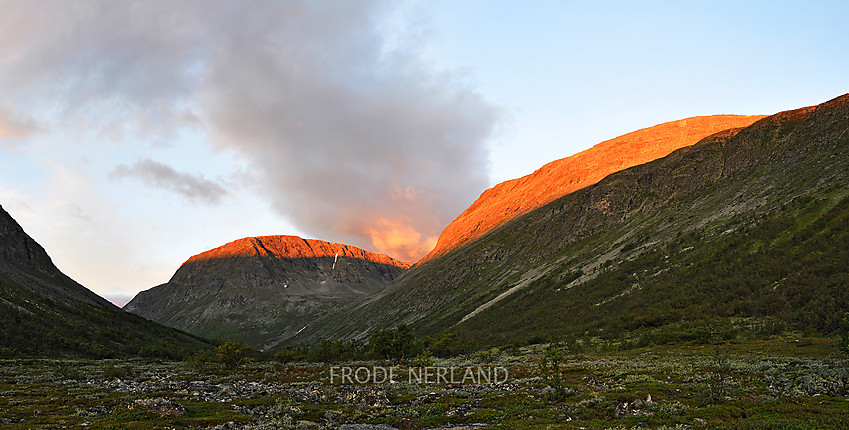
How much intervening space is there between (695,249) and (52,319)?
184679 mm

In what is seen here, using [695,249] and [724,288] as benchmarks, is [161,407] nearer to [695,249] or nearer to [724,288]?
[724,288]

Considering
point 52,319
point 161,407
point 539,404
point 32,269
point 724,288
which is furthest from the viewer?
point 32,269

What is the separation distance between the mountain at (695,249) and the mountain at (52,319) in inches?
4227

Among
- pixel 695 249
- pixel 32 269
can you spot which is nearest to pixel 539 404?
pixel 695 249

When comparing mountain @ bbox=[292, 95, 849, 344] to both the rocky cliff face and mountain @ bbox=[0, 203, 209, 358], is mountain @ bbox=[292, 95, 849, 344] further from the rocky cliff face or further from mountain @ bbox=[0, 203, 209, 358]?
the rocky cliff face

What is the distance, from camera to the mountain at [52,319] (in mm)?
98062

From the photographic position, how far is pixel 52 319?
4483 inches

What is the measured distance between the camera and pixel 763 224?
81.6m

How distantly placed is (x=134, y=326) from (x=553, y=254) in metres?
178

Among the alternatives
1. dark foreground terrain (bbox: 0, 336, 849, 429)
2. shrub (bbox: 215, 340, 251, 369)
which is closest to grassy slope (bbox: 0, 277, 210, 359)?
shrub (bbox: 215, 340, 251, 369)

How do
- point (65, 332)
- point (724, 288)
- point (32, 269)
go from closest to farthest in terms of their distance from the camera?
point (724, 288)
point (65, 332)
point (32, 269)

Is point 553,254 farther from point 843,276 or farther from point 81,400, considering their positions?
point 81,400

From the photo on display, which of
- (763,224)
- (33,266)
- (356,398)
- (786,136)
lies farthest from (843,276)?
(33,266)

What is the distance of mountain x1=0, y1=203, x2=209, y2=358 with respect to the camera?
322 ft
